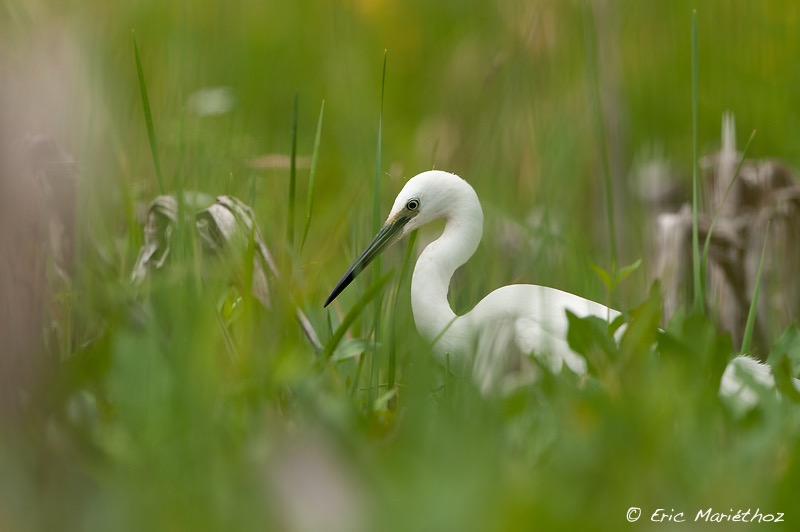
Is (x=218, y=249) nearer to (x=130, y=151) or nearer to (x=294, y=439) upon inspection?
(x=130, y=151)

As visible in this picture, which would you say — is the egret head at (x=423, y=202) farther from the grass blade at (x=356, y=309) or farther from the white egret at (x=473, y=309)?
the grass blade at (x=356, y=309)

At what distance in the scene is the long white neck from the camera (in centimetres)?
253

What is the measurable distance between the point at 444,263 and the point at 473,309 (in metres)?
0.27

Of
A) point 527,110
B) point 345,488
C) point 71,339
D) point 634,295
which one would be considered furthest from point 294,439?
point 634,295

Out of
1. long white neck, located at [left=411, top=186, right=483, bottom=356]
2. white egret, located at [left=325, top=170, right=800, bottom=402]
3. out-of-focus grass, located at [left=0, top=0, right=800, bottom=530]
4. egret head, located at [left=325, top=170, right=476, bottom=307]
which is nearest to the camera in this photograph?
out-of-focus grass, located at [left=0, top=0, right=800, bottom=530]

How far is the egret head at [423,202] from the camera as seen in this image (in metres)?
2.67

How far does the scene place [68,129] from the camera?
1.32m

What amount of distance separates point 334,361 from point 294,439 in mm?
503

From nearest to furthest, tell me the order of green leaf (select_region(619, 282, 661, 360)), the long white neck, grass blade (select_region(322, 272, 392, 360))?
grass blade (select_region(322, 272, 392, 360)) → green leaf (select_region(619, 282, 661, 360)) → the long white neck

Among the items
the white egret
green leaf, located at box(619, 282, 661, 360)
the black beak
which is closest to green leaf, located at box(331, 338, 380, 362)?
the white egret

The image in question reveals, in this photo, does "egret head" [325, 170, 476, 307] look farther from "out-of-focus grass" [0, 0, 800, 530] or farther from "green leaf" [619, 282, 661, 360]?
"green leaf" [619, 282, 661, 360]

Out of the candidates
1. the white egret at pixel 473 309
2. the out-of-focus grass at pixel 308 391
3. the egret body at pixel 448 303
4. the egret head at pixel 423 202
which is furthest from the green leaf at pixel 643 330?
the egret head at pixel 423 202

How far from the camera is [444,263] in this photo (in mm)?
2635

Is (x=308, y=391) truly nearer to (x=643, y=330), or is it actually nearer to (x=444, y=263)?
(x=643, y=330)
